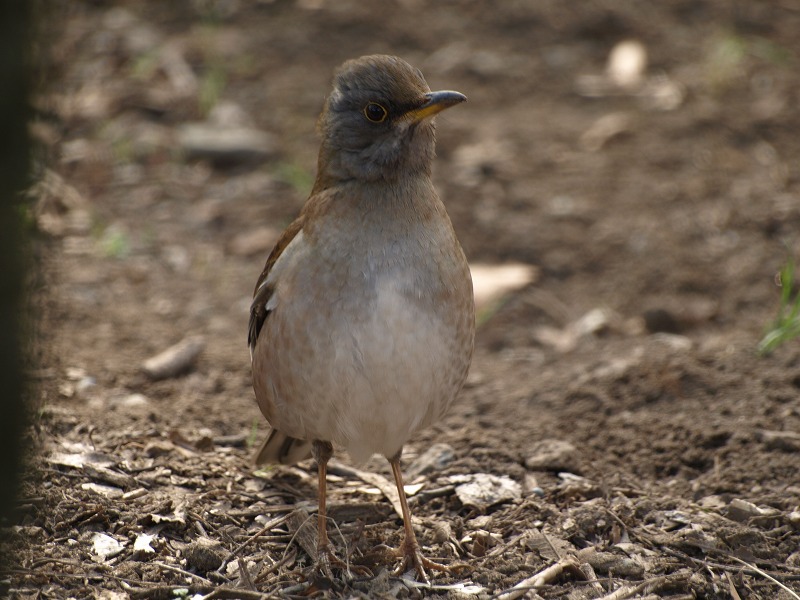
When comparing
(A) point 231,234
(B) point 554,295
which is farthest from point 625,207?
(A) point 231,234

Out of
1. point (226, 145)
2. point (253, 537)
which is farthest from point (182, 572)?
point (226, 145)

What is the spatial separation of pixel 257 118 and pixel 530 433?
475cm

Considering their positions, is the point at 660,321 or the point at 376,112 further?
the point at 660,321

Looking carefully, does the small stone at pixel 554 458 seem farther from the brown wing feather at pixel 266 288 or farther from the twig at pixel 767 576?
the brown wing feather at pixel 266 288

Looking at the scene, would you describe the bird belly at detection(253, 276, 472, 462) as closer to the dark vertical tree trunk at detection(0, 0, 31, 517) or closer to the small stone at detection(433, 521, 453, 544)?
the small stone at detection(433, 521, 453, 544)

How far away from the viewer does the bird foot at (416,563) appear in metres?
4.32

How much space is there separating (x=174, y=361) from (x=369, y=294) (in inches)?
95.6

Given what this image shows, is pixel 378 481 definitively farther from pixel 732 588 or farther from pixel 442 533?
pixel 732 588

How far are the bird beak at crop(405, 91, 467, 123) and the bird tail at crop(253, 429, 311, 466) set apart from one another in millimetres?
1626

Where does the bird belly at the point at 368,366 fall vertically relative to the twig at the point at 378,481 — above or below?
above

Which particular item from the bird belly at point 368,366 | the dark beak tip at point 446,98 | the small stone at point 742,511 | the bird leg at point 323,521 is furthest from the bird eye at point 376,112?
the small stone at point 742,511

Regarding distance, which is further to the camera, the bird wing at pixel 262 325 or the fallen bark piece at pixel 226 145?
the fallen bark piece at pixel 226 145

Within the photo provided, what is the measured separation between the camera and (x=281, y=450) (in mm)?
5062

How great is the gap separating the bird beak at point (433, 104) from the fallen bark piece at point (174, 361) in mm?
2495
